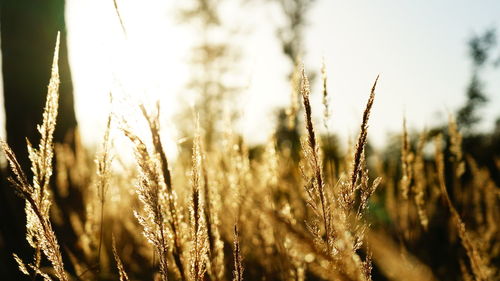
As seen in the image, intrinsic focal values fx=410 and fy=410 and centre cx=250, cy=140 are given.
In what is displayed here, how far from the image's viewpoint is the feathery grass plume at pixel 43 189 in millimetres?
953

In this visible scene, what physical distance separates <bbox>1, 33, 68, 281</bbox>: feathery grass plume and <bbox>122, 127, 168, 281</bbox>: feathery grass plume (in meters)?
0.26

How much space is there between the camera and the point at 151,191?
0.84m

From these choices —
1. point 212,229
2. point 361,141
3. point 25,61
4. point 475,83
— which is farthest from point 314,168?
point 475,83

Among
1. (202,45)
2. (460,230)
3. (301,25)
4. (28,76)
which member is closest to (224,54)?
(202,45)

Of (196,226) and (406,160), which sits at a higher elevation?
(406,160)

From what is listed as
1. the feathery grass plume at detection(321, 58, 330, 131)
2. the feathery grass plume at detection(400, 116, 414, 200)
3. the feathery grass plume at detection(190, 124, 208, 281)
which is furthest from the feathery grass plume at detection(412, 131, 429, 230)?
the feathery grass plume at detection(190, 124, 208, 281)

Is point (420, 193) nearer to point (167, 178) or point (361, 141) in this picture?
point (361, 141)

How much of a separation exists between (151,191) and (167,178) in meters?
0.04

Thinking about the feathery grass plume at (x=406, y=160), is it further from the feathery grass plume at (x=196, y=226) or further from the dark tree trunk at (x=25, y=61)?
the dark tree trunk at (x=25, y=61)

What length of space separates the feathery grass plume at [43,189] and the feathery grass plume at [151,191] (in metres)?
0.26

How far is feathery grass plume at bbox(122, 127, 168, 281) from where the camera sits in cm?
82

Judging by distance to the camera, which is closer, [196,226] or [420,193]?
[196,226]

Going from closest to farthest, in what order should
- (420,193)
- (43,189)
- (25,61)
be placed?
(43,189), (420,193), (25,61)

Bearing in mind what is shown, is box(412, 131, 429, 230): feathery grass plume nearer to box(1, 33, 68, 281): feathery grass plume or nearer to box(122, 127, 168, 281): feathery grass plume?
box(122, 127, 168, 281): feathery grass plume
